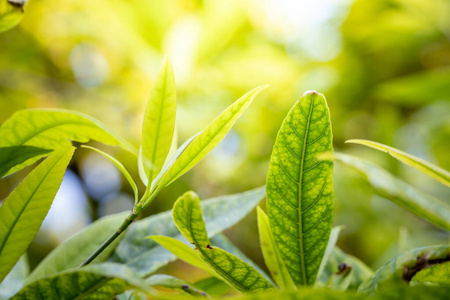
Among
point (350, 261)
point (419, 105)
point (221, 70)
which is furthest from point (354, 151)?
point (350, 261)

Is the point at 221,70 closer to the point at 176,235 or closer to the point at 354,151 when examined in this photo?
the point at 354,151

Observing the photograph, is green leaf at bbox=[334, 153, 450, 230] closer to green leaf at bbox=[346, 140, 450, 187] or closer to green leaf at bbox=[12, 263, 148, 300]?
green leaf at bbox=[346, 140, 450, 187]

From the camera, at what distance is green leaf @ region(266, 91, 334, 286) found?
0.36 metres

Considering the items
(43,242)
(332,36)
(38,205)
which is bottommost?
(43,242)

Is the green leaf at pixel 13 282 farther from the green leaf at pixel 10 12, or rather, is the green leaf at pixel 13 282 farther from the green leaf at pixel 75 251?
the green leaf at pixel 10 12

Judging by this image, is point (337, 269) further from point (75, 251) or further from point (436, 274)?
point (75, 251)

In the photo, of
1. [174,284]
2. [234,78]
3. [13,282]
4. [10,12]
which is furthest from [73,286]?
[234,78]

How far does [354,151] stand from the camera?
1.42 m

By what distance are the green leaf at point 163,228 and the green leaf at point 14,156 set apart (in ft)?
0.55

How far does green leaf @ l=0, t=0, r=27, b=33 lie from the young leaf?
312 mm

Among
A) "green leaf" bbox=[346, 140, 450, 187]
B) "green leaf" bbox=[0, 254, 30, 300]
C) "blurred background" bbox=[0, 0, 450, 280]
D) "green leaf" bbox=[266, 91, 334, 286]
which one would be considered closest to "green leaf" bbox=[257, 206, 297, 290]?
"green leaf" bbox=[266, 91, 334, 286]

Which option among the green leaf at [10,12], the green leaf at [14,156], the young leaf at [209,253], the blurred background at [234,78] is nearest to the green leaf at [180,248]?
the young leaf at [209,253]

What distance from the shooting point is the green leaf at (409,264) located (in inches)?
12.9

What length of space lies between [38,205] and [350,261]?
1.39 feet
